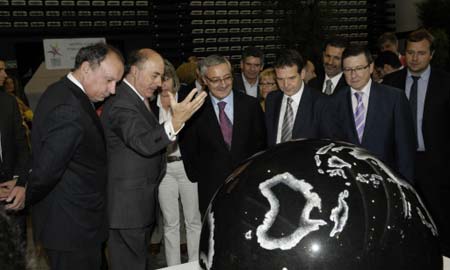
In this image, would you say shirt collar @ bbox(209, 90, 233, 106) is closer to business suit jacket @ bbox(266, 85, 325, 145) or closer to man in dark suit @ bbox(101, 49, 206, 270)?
business suit jacket @ bbox(266, 85, 325, 145)

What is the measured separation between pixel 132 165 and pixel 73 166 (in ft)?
1.28

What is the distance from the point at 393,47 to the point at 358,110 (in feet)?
9.54

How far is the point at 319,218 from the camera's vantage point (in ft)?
4.27

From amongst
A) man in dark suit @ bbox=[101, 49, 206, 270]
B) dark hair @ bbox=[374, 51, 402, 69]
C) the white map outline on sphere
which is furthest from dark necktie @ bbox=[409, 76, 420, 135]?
the white map outline on sphere

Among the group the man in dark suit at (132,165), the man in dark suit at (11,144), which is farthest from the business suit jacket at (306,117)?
the man in dark suit at (11,144)

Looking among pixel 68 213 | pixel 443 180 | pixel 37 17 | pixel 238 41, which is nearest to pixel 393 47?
pixel 443 180

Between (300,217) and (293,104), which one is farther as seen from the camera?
(293,104)

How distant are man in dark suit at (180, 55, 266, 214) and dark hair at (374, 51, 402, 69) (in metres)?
2.48

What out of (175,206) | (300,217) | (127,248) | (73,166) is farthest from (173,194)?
(300,217)

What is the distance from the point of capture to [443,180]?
3863 mm

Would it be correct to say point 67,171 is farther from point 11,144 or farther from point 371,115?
point 371,115

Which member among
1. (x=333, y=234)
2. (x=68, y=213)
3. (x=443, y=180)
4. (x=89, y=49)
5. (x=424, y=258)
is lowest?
(x=443, y=180)

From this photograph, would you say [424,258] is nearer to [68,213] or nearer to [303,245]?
[303,245]

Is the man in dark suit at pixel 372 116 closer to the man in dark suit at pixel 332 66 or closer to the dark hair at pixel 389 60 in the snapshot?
Answer: the man in dark suit at pixel 332 66
